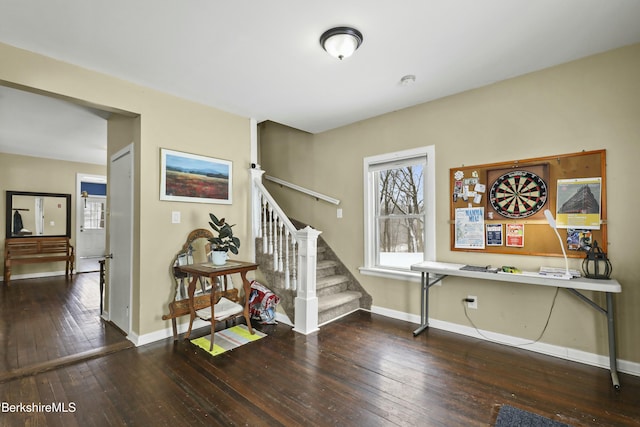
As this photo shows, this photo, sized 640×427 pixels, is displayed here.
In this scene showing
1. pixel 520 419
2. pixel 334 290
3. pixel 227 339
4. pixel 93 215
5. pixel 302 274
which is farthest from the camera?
pixel 93 215

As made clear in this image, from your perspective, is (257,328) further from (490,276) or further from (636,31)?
(636,31)

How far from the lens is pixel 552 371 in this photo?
2.37 meters

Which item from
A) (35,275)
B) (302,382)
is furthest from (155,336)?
(35,275)

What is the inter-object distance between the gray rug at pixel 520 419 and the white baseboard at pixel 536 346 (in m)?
1.07

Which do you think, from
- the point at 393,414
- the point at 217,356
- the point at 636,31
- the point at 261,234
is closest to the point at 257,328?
the point at 217,356

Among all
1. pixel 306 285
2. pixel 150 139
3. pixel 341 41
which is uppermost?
pixel 341 41

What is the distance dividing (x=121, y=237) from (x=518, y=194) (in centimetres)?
408

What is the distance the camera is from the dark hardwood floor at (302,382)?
6.06 ft

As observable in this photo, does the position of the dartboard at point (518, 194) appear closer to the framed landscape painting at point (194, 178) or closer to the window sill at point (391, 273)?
the window sill at point (391, 273)

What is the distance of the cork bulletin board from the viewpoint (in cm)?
249

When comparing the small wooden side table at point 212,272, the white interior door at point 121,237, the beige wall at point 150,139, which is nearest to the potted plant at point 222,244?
the small wooden side table at point 212,272

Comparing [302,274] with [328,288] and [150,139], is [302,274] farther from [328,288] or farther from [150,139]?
[150,139]

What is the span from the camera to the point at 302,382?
2.22m

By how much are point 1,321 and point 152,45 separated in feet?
12.1
